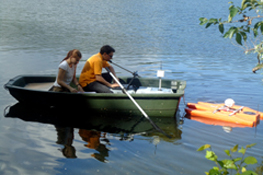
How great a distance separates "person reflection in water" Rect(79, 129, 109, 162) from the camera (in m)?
5.27

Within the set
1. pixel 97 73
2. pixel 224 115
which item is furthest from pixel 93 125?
pixel 224 115

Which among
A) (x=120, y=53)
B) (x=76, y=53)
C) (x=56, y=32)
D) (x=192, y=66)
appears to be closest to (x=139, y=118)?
(x=76, y=53)

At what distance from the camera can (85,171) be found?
4738 mm

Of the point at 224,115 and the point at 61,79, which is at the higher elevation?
the point at 61,79

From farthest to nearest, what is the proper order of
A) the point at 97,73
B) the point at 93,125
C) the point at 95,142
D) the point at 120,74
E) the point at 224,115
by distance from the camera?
the point at 120,74 → the point at 97,73 → the point at 224,115 → the point at 93,125 → the point at 95,142

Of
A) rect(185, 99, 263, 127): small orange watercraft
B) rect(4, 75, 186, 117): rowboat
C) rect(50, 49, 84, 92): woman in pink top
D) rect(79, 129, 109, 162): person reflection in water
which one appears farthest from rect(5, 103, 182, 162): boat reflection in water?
rect(185, 99, 263, 127): small orange watercraft

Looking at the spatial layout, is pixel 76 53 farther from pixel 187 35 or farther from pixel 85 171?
pixel 187 35

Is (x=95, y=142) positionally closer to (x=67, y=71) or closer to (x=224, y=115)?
(x=67, y=71)

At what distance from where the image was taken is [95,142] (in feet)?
19.2

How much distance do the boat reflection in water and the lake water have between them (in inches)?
0.8

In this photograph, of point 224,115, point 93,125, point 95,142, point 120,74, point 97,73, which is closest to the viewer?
point 95,142

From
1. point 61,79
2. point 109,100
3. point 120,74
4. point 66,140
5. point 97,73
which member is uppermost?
point 97,73

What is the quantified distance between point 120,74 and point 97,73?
13.5ft

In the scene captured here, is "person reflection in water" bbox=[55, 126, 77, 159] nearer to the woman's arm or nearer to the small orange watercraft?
the woman's arm
